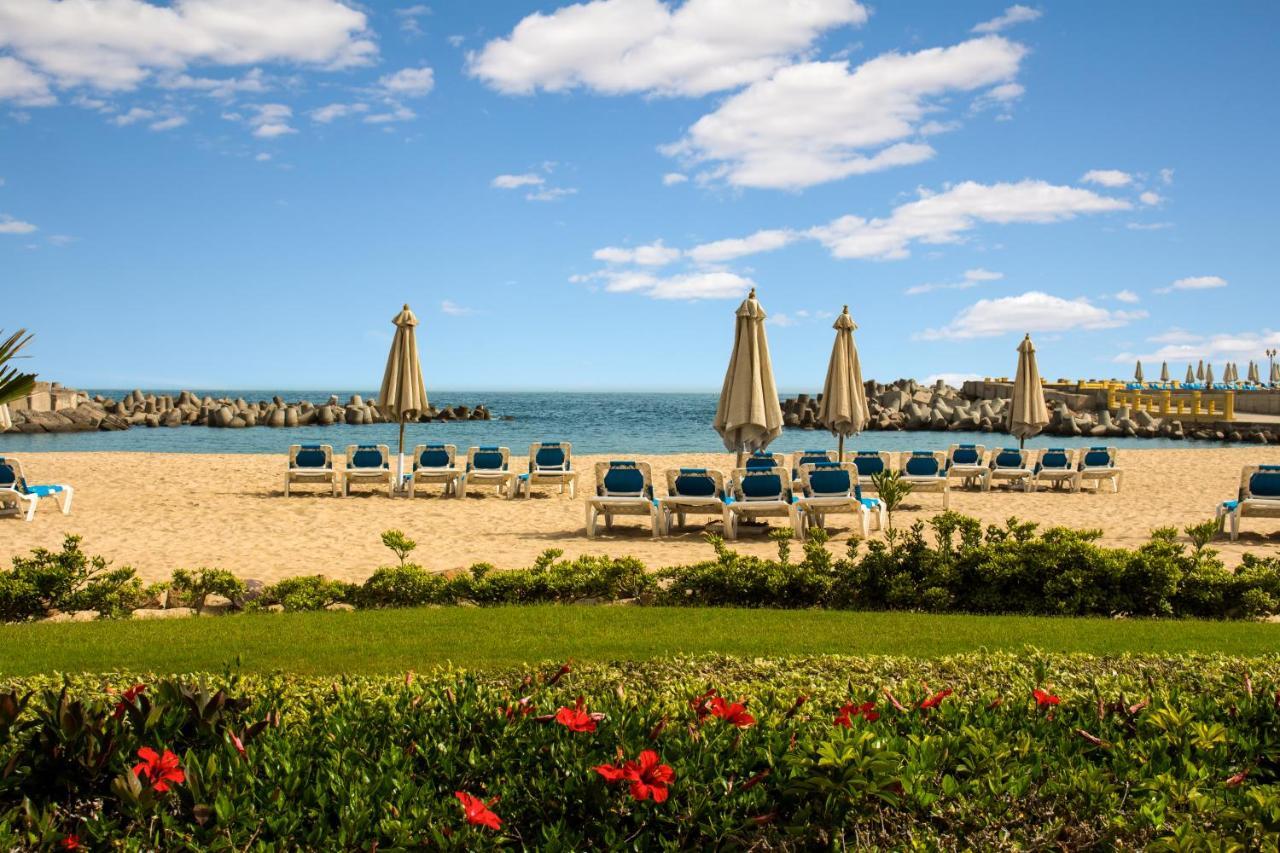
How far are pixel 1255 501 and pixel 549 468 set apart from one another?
29.2 ft

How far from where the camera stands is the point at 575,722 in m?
2.51

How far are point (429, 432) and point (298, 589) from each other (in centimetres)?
4490

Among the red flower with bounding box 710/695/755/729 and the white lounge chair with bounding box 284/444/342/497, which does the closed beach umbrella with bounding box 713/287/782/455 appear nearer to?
the white lounge chair with bounding box 284/444/342/497

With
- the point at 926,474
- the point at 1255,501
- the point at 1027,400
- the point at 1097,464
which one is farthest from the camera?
the point at 1027,400

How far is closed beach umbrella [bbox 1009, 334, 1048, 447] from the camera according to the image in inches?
740

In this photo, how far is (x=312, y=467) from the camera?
48.0 ft

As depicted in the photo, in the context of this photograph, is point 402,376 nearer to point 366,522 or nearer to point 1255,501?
point 366,522

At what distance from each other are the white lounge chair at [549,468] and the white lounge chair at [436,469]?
0.98 metres

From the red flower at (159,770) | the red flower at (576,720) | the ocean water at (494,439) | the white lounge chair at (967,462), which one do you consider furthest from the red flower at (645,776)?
the ocean water at (494,439)

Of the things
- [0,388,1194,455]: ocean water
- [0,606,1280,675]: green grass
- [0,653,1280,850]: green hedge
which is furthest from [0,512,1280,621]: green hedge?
[0,388,1194,455]: ocean water

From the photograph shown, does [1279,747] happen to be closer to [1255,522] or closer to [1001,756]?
[1001,756]

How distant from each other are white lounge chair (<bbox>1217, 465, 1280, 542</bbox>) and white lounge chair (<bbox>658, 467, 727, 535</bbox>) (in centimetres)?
531

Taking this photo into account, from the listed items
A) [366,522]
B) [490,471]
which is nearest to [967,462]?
[490,471]

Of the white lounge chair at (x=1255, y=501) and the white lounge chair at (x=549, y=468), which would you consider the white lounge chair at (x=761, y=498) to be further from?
the white lounge chair at (x=1255, y=501)
